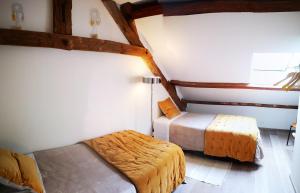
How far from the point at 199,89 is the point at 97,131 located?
2839 mm

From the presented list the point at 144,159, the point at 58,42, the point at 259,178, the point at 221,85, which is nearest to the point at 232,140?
the point at 259,178

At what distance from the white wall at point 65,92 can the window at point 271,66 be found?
2562 mm

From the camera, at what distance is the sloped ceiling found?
3164mm

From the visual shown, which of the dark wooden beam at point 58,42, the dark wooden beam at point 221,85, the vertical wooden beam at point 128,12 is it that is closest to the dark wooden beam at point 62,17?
the dark wooden beam at point 58,42

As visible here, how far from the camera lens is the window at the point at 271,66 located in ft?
14.2

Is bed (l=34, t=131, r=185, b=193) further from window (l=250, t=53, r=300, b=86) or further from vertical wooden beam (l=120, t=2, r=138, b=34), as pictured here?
window (l=250, t=53, r=300, b=86)

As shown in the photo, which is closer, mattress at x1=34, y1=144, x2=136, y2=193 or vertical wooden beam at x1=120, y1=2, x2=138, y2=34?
mattress at x1=34, y1=144, x2=136, y2=193

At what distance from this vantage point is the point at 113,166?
2348 millimetres

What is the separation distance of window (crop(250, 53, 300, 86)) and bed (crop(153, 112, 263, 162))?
105cm

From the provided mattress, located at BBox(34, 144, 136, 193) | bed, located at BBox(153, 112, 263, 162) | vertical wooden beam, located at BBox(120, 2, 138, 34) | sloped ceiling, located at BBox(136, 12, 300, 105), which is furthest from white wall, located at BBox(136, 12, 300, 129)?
mattress, located at BBox(34, 144, 136, 193)

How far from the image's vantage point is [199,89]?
5.23m

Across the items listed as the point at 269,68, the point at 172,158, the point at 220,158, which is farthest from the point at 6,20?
the point at 269,68

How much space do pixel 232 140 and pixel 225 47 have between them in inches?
61.3

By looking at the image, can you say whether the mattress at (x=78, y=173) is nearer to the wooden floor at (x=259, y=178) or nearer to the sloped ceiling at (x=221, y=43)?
the wooden floor at (x=259, y=178)
